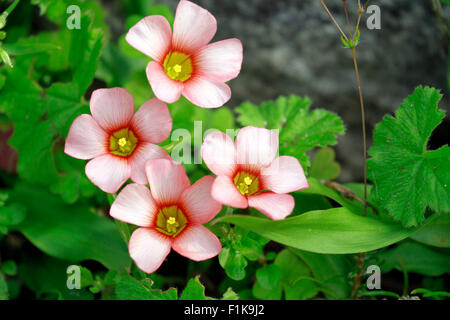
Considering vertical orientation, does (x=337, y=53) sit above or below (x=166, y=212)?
above

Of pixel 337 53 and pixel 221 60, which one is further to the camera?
pixel 337 53

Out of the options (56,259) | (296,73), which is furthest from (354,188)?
(56,259)

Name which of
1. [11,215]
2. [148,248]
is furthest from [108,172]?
[11,215]

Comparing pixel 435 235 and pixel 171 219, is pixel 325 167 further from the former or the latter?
pixel 171 219

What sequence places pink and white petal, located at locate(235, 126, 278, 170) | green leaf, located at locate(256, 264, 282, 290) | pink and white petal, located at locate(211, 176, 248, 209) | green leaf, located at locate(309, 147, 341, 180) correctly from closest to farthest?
pink and white petal, located at locate(211, 176, 248, 209), pink and white petal, located at locate(235, 126, 278, 170), green leaf, located at locate(256, 264, 282, 290), green leaf, located at locate(309, 147, 341, 180)

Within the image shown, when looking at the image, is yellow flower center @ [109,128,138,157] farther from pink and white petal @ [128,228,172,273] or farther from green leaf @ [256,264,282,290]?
green leaf @ [256,264,282,290]

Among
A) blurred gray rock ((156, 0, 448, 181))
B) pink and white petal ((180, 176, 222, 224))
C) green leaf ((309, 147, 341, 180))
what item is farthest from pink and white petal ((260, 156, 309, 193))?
blurred gray rock ((156, 0, 448, 181))
